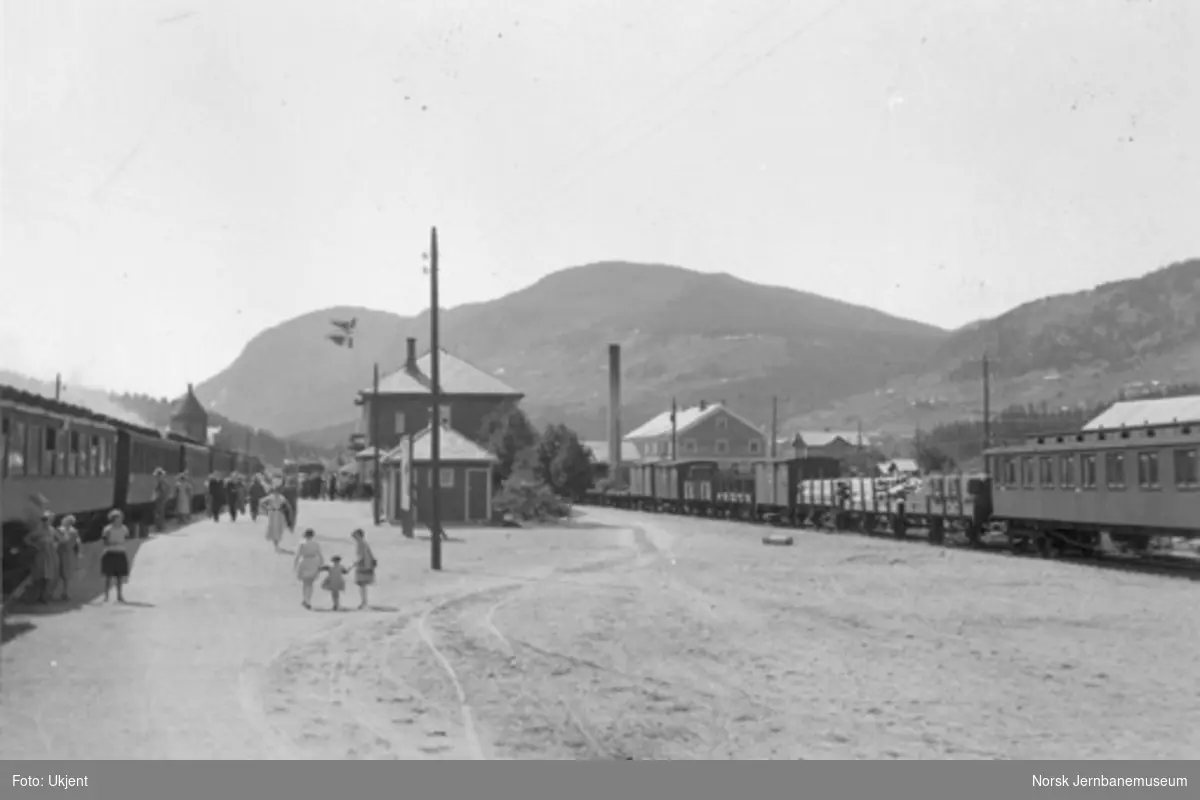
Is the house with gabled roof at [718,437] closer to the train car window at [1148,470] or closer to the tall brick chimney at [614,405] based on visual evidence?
the tall brick chimney at [614,405]

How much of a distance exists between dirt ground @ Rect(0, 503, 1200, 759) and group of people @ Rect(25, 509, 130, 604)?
80 cm

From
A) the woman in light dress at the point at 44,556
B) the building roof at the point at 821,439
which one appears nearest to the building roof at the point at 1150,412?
the woman in light dress at the point at 44,556

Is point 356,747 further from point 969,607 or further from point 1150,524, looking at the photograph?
point 1150,524

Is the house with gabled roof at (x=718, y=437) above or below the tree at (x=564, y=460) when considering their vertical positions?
above

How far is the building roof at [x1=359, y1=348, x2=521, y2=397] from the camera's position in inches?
2463

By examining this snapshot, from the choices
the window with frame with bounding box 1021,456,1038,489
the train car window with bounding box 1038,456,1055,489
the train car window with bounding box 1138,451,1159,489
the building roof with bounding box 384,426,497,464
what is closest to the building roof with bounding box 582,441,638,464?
the building roof with bounding box 384,426,497,464

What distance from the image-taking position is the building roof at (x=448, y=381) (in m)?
62.6

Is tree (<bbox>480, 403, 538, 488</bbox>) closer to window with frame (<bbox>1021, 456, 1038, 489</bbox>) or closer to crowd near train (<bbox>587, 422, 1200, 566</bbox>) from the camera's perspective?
crowd near train (<bbox>587, 422, 1200, 566</bbox>)

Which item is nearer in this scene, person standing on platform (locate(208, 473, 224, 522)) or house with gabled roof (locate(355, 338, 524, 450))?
person standing on platform (locate(208, 473, 224, 522))

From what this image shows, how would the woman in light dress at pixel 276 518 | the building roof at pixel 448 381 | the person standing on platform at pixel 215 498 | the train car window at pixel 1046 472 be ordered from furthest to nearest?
the building roof at pixel 448 381 < the person standing on platform at pixel 215 498 < the train car window at pixel 1046 472 < the woman in light dress at pixel 276 518

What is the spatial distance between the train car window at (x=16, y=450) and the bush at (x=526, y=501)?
27309 millimetres

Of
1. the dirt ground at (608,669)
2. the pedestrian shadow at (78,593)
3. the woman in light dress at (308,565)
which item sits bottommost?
the dirt ground at (608,669)

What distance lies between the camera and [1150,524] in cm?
2584
